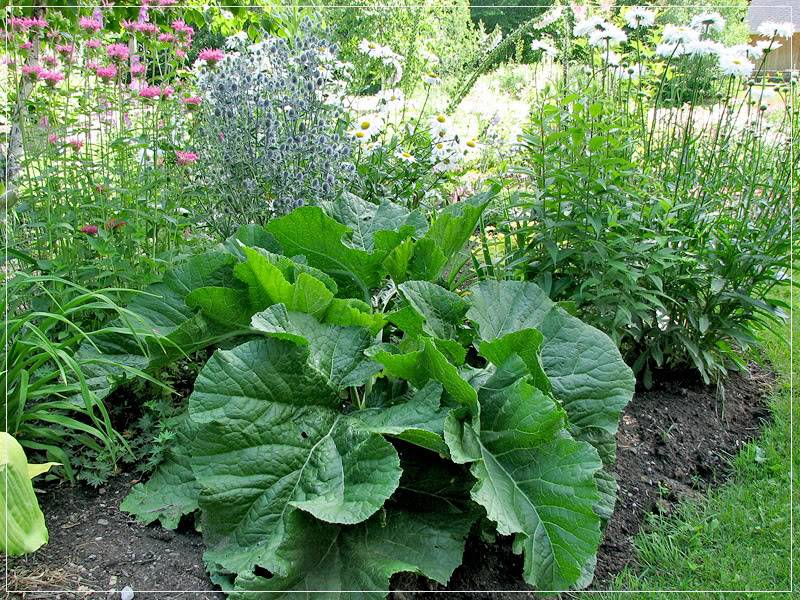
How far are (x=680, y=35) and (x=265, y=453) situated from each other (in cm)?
230

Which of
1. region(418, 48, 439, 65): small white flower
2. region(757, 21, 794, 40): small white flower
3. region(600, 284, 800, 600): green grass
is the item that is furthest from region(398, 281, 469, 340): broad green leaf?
region(418, 48, 439, 65): small white flower

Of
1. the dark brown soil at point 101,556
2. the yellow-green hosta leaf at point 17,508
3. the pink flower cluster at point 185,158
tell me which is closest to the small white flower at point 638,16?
the pink flower cluster at point 185,158

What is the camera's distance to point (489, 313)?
235 centimetres

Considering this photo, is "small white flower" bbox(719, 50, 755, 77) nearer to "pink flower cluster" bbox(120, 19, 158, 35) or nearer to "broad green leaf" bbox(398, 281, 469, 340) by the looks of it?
"broad green leaf" bbox(398, 281, 469, 340)

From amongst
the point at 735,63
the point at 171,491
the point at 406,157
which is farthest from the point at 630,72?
the point at 171,491

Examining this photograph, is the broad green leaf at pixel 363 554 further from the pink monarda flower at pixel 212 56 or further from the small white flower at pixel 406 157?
the small white flower at pixel 406 157

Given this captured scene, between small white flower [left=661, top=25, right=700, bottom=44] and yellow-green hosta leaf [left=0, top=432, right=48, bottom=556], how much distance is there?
2.71 m

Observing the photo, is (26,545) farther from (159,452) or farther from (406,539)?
(406,539)

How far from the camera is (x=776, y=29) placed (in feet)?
9.43

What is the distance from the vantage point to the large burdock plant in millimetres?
1795

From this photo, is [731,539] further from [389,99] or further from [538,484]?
[389,99]

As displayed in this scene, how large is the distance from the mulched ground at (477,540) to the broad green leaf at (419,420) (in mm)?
412

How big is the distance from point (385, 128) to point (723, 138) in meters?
1.67

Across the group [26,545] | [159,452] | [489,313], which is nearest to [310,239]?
[489,313]
